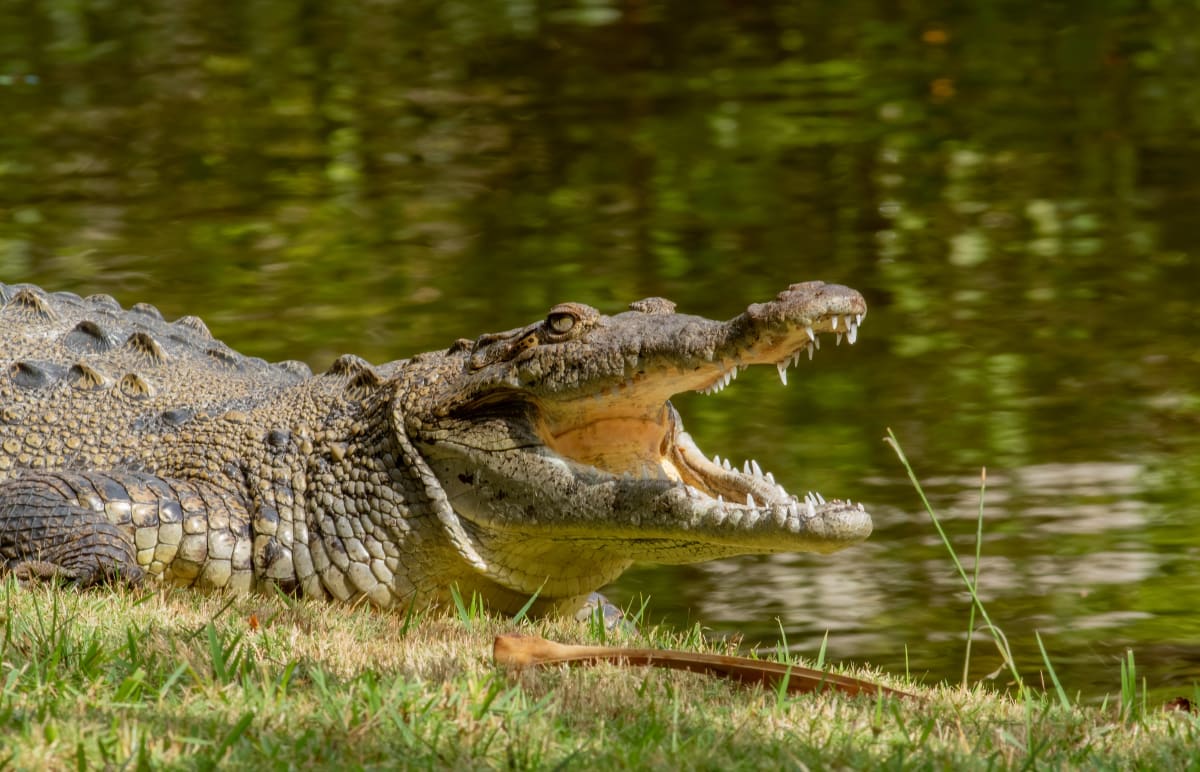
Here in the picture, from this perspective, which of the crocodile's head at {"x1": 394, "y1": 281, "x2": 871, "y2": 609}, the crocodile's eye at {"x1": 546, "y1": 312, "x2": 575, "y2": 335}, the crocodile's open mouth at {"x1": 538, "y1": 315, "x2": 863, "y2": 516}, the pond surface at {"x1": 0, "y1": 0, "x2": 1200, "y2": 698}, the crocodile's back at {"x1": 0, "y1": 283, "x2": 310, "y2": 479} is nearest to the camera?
the crocodile's head at {"x1": 394, "y1": 281, "x2": 871, "y2": 609}

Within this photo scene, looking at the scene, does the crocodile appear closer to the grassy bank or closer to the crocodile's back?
the crocodile's back

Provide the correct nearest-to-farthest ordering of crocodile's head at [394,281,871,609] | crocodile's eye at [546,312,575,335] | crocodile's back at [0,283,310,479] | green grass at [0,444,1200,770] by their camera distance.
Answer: green grass at [0,444,1200,770], crocodile's head at [394,281,871,609], crocodile's eye at [546,312,575,335], crocodile's back at [0,283,310,479]

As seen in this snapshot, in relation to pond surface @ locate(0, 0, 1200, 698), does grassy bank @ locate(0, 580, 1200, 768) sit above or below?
above

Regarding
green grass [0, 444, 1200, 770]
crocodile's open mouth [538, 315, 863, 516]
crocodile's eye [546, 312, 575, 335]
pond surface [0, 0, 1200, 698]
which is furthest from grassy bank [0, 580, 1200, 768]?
pond surface [0, 0, 1200, 698]

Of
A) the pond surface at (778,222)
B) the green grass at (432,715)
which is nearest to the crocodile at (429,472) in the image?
the green grass at (432,715)

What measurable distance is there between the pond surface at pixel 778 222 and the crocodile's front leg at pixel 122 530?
5.55 feet

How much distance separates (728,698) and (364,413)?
2080 millimetres

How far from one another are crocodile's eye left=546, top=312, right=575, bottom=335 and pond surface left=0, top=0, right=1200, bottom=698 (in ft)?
4.28

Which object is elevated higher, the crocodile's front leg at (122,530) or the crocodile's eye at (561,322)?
the crocodile's eye at (561,322)

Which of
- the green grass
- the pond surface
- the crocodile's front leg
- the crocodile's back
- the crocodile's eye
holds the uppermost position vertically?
the crocodile's eye

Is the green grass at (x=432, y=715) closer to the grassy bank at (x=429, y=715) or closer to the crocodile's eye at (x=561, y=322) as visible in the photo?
→ the grassy bank at (x=429, y=715)

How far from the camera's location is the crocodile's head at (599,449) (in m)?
4.23

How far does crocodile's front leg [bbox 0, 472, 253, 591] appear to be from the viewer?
4.59 meters

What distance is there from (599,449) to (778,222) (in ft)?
19.9
